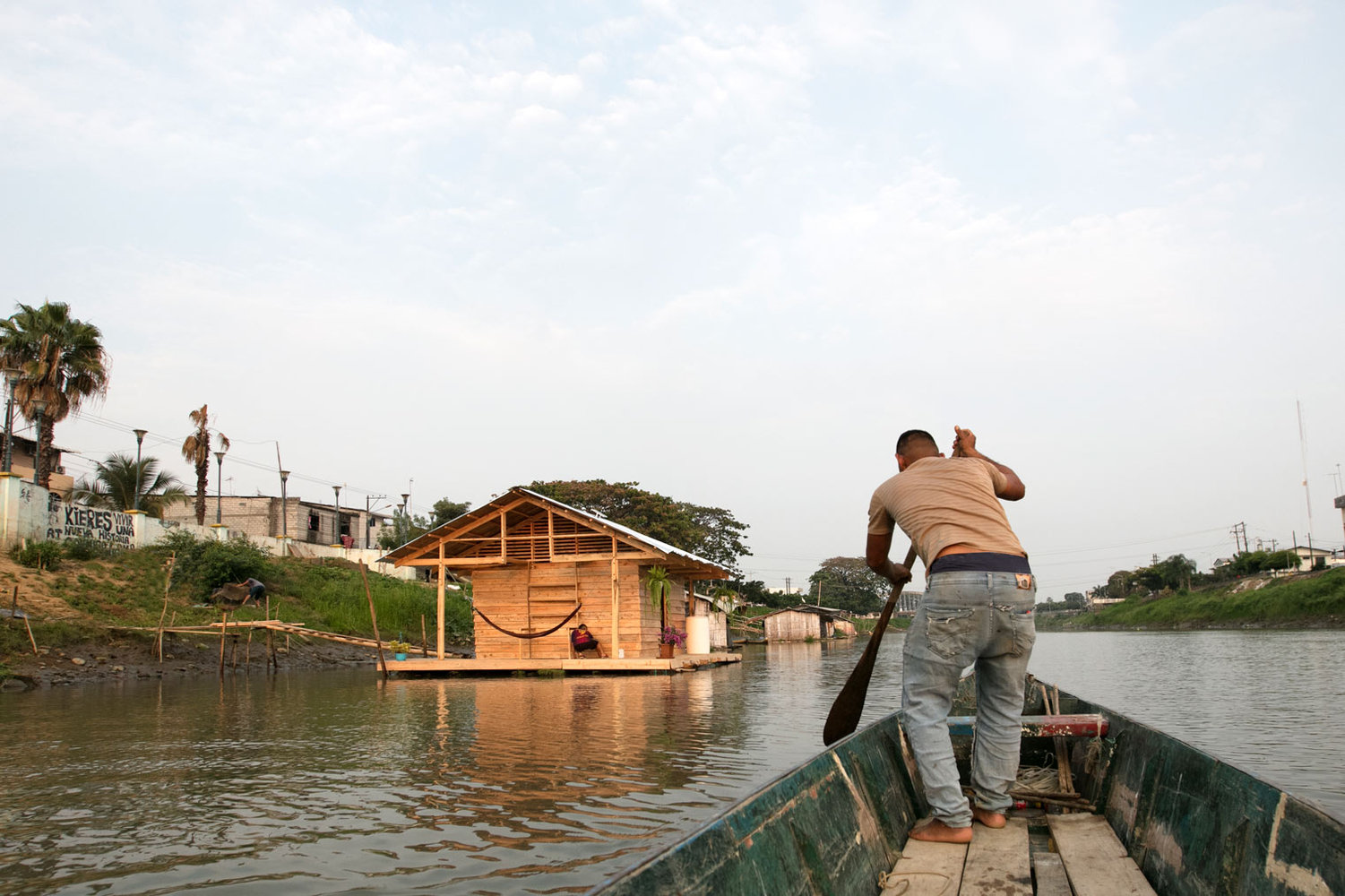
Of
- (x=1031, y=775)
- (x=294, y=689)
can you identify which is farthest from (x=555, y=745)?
(x=294, y=689)

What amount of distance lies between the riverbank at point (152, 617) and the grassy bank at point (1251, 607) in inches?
1686

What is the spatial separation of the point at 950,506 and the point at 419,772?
4.69 m

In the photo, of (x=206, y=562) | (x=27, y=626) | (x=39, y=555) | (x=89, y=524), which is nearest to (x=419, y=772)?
(x=27, y=626)

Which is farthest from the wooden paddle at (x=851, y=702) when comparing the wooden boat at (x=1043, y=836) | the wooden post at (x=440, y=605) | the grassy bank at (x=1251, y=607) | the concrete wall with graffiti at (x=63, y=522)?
the grassy bank at (x=1251, y=607)

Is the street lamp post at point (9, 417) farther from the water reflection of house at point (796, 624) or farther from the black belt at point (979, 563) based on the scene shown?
the water reflection of house at point (796, 624)

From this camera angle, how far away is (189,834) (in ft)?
15.7

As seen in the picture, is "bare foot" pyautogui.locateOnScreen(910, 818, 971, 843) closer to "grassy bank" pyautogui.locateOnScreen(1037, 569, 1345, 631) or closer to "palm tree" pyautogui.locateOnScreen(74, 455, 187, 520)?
"palm tree" pyautogui.locateOnScreen(74, 455, 187, 520)

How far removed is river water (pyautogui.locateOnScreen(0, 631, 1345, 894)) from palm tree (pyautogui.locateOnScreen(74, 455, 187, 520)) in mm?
21874

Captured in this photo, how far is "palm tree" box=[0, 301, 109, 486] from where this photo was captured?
23.8m

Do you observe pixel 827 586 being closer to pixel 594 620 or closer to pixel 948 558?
pixel 594 620

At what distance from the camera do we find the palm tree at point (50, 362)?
23.8 m

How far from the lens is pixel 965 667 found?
133 inches

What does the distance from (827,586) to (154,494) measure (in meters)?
58.6

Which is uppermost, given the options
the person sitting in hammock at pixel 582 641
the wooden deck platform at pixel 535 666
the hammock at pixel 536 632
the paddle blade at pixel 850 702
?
the paddle blade at pixel 850 702
